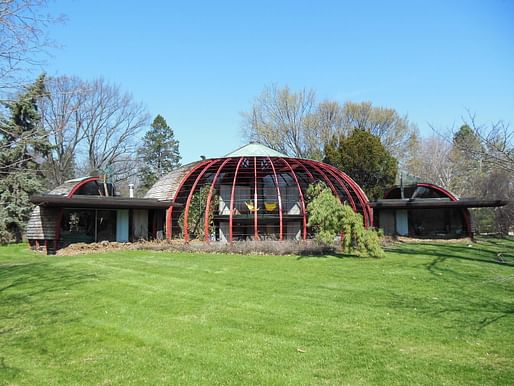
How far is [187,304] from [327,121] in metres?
30.9

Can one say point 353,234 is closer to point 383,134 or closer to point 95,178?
point 95,178

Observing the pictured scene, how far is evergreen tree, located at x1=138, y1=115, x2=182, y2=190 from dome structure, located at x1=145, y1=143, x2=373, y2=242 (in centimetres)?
3092

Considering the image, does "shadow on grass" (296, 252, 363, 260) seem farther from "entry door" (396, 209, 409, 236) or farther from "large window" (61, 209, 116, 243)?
"entry door" (396, 209, 409, 236)

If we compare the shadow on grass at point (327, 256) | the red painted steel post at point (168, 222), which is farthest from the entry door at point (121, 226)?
the shadow on grass at point (327, 256)

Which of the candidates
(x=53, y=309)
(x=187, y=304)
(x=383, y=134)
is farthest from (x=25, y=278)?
(x=383, y=134)

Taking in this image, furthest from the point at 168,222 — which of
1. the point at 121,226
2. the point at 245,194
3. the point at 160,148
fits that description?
the point at 160,148

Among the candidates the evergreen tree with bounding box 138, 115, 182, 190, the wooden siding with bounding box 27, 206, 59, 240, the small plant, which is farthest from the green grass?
the evergreen tree with bounding box 138, 115, 182, 190

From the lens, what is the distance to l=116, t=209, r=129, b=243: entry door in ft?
63.4

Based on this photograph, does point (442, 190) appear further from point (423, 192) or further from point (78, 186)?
point (78, 186)

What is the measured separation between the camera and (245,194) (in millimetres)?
22672

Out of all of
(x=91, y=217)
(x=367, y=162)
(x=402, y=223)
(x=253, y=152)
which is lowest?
(x=402, y=223)

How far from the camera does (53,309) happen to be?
7.21m

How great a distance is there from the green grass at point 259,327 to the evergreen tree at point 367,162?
1939 centimetres

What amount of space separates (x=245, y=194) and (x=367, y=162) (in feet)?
38.8
